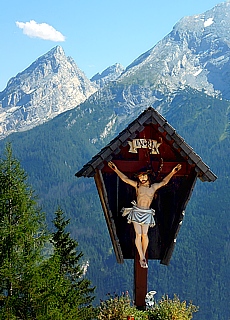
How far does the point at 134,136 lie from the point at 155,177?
956 millimetres

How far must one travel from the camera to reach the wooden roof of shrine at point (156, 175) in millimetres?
9758

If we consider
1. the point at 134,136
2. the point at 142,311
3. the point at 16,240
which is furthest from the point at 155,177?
the point at 16,240

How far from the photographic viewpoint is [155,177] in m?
10.3

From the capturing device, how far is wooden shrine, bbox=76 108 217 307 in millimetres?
9766

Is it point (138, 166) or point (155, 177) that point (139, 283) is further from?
point (138, 166)

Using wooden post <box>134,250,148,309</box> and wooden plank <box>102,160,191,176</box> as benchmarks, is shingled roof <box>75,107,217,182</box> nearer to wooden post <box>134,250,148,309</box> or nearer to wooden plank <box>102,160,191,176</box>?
wooden plank <box>102,160,191,176</box>

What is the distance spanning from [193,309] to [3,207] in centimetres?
396

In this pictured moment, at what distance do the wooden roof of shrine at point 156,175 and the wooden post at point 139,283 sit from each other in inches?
12.7

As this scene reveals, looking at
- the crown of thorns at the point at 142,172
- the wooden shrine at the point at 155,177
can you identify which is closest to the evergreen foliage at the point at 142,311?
the wooden shrine at the point at 155,177

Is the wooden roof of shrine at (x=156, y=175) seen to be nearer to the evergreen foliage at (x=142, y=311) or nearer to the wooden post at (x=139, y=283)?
the wooden post at (x=139, y=283)

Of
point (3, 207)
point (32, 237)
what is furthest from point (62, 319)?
point (3, 207)

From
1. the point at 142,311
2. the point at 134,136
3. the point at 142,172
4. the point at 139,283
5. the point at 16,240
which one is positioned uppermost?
the point at 134,136

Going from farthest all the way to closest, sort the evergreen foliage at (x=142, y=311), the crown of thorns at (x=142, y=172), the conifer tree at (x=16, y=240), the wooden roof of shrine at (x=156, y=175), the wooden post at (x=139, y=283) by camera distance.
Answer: the wooden post at (x=139, y=283), the crown of thorns at (x=142, y=172), the wooden roof of shrine at (x=156, y=175), the evergreen foliage at (x=142, y=311), the conifer tree at (x=16, y=240)

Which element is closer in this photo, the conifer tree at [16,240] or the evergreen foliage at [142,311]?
the conifer tree at [16,240]
